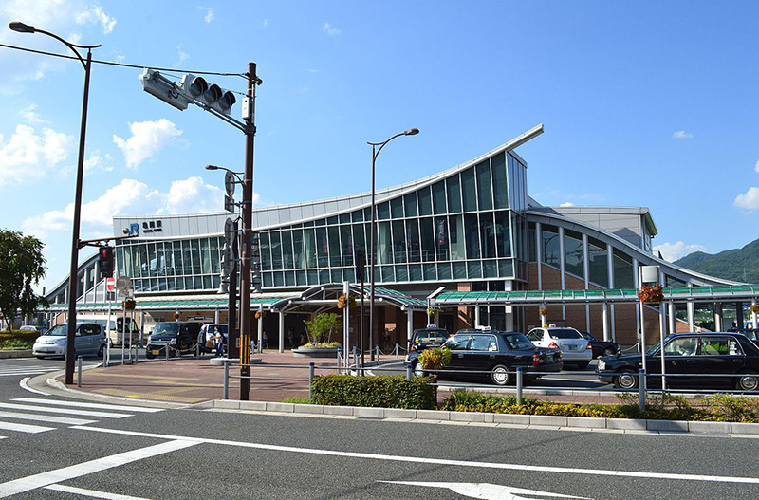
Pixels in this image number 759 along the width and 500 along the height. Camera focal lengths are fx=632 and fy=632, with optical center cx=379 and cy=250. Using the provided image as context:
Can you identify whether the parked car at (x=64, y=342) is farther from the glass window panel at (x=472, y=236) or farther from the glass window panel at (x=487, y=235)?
the glass window panel at (x=487, y=235)

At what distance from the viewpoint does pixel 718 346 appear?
1506 cm

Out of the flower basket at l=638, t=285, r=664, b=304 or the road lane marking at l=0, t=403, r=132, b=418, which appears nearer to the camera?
the road lane marking at l=0, t=403, r=132, b=418

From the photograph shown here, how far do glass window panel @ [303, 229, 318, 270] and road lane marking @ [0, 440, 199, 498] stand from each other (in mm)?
42970

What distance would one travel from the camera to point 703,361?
590 inches

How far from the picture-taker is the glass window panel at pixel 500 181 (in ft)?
148

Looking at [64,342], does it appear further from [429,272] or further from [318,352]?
[429,272]

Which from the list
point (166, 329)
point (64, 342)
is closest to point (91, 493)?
point (64, 342)

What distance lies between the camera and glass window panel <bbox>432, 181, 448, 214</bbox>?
47250 millimetres

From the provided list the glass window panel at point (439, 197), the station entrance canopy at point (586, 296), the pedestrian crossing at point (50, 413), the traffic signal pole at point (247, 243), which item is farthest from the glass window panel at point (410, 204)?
the pedestrian crossing at point (50, 413)

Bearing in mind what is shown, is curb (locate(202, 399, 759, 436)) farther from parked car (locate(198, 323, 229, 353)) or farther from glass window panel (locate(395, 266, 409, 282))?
glass window panel (locate(395, 266, 409, 282))

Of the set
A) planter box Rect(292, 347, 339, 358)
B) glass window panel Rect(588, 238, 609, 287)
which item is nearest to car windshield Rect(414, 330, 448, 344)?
planter box Rect(292, 347, 339, 358)

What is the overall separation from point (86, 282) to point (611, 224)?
57.0 m

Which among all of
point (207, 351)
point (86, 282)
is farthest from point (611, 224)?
point (86, 282)

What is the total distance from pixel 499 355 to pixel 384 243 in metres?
32.7
